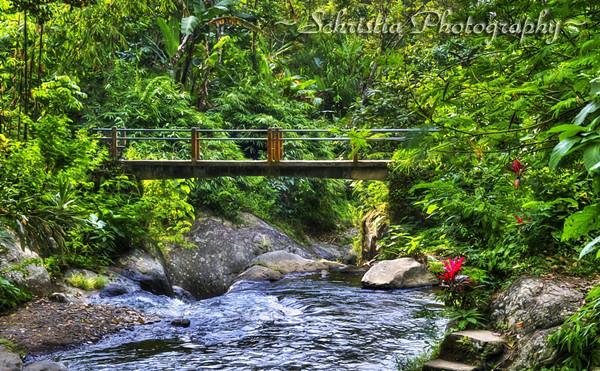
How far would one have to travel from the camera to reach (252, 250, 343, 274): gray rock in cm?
1393

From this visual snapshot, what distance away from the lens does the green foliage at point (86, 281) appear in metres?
9.88

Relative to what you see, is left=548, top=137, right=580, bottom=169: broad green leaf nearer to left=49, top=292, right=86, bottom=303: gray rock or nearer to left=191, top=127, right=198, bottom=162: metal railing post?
left=49, top=292, right=86, bottom=303: gray rock

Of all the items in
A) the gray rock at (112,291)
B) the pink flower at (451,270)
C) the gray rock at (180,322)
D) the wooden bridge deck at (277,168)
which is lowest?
the gray rock at (180,322)

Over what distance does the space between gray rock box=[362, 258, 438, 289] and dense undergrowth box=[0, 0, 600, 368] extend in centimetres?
46

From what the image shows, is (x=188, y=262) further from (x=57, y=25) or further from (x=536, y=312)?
(x=536, y=312)

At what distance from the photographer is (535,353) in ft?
16.3

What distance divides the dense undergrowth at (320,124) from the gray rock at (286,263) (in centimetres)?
194

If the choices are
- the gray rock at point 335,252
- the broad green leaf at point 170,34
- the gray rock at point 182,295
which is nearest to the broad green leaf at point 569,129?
the gray rock at point 182,295

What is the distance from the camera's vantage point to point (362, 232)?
15750 mm

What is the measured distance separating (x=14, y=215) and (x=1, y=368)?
1.80m

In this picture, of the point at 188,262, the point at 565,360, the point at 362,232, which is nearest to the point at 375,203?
the point at 362,232

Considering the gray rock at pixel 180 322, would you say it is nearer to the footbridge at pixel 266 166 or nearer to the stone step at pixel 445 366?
the stone step at pixel 445 366

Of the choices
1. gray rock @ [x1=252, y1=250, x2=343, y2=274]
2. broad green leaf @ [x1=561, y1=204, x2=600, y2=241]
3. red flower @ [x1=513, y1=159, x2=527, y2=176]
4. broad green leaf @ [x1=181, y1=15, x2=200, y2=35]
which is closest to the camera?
broad green leaf @ [x1=561, y1=204, x2=600, y2=241]

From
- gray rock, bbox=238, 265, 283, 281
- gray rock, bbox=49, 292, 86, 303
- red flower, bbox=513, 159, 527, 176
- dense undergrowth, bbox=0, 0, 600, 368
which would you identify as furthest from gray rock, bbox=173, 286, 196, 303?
red flower, bbox=513, 159, 527, 176
